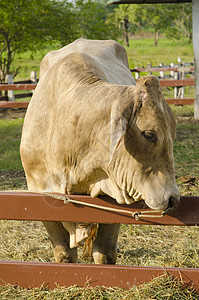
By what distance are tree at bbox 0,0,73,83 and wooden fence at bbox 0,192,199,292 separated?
12308mm

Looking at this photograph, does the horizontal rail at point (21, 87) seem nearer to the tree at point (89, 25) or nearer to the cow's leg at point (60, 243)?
the tree at point (89, 25)

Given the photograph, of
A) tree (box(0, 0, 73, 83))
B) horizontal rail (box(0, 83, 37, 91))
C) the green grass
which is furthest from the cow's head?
tree (box(0, 0, 73, 83))

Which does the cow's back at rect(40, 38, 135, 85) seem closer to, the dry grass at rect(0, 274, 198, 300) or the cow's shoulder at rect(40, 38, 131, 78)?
the cow's shoulder at rect(40, 38, 131, 78)

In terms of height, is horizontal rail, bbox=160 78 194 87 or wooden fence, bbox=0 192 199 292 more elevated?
wooden fence, bbox=0 192 199 292

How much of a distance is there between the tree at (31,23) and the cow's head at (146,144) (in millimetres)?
12554

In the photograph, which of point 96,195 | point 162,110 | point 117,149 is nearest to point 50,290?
point 96,195

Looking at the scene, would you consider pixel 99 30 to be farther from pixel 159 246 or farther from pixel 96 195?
pixel 96 195

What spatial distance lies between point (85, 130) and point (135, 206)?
23.4 inches

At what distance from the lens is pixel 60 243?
146 inches

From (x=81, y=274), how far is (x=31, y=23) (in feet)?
44.1

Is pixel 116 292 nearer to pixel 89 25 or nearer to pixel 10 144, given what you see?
pixel 10 144

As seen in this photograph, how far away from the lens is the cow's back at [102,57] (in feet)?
13.6

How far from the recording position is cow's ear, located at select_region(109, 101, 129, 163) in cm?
252

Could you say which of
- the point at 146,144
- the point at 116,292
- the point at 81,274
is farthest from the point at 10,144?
the point at 146,144
